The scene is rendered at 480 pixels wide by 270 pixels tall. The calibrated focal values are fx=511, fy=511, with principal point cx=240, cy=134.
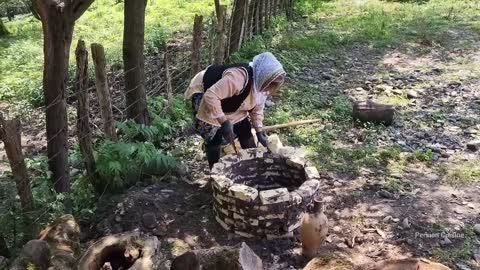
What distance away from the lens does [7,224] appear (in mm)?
3965

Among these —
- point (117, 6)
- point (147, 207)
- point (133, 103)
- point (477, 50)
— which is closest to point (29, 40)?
point (117, 6)

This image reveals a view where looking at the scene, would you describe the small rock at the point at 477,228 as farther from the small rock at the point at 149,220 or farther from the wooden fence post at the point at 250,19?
the wooden fence post at the point at 250,19

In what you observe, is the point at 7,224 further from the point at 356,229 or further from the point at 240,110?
the point at 356,229

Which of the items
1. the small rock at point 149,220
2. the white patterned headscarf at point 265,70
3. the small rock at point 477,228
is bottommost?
the small rock at point 149,220

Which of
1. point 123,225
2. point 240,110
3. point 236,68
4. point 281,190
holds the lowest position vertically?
point 123,225

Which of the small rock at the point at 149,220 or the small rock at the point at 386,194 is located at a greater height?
the small rock at the point at 386,194

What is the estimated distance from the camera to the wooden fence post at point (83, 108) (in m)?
4.45

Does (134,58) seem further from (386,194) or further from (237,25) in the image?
(237,25)

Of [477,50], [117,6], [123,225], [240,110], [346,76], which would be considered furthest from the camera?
[117,6]

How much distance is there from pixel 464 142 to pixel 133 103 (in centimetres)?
409

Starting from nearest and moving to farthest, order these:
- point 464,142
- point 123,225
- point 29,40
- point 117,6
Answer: point 123,225 < point 464,142 < point 29,40 < point 117,6

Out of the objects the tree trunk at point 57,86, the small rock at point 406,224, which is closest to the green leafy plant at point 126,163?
the tree trunk at point 57,86

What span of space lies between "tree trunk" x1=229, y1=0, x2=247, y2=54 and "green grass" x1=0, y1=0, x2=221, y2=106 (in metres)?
1.92

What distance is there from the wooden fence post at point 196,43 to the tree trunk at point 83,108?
2695 mm
